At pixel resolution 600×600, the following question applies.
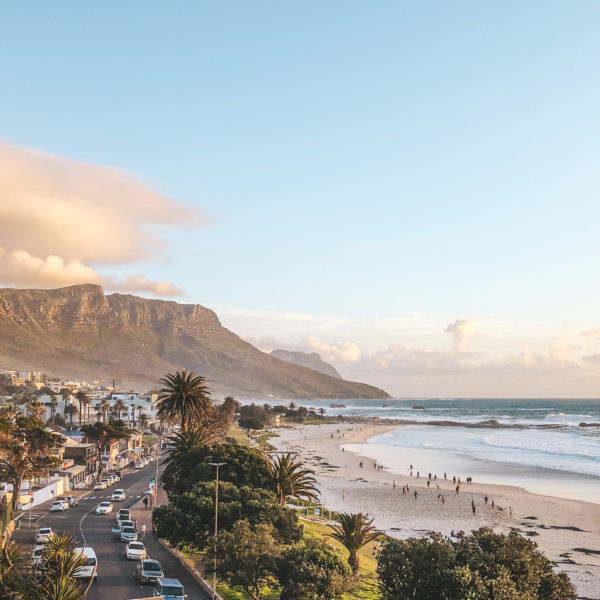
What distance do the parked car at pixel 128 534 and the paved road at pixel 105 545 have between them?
1.87 feet

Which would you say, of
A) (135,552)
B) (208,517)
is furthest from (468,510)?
(135,552)

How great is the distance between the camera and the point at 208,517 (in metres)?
41.1

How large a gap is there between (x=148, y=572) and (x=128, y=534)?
12.1 metres

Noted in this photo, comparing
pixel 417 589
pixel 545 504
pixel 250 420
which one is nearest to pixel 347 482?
pixel 545 504

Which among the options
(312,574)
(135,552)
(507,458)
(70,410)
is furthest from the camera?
(70,410)

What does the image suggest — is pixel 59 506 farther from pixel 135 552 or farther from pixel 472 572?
pixel 472 572

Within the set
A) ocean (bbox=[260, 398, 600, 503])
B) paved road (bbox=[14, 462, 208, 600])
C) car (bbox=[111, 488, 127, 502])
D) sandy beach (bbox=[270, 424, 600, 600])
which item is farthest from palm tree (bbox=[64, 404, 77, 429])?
car (bbox=[111, 488, 127, 502])

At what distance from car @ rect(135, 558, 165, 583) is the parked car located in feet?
33.6

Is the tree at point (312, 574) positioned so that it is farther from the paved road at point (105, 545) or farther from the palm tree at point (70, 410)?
the palm tree at point (70, 410)

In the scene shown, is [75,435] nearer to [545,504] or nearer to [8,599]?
[545,504]

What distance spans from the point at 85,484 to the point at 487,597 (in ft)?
232

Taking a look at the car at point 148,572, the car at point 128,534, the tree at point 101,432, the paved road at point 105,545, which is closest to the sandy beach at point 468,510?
the paved road at point 105,545

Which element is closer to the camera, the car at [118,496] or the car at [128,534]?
the car at [128,534]

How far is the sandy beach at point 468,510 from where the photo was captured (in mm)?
49737
